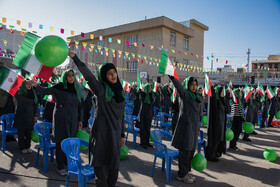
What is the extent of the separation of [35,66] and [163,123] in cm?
537

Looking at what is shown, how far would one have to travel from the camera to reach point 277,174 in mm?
4793

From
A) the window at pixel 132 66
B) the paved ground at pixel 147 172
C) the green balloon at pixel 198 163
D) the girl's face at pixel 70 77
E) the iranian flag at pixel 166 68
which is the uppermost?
the window at pixel 132 66

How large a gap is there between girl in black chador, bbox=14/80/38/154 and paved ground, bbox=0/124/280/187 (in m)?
0.30

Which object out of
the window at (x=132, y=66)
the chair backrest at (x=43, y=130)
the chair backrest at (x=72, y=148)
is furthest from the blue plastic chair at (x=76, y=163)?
the window at (x=132, y=66)

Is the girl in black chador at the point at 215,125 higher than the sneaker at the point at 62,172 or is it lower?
higher

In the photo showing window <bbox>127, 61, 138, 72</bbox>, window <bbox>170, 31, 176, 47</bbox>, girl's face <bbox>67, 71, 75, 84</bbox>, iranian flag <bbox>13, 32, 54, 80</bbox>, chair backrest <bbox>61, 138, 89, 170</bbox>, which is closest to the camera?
iranian flag <bbox>13, 32, 54, 80</bbox>

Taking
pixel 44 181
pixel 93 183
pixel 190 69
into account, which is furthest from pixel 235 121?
pixel 190 69

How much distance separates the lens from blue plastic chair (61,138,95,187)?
2.97 metres

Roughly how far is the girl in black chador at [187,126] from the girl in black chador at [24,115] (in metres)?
3.65

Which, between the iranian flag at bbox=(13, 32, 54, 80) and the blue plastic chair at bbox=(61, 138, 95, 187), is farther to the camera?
the blue plastic chair at bbox=(61, 138, 95, 187)

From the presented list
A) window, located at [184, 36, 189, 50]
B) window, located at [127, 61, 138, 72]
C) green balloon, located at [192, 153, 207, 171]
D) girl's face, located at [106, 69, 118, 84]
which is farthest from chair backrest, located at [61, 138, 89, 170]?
window, located at [184, 36, 189, 50]

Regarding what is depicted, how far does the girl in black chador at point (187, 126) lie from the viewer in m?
3.88

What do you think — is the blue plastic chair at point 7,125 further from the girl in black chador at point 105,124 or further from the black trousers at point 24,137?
the girl in black chador at point 105,124

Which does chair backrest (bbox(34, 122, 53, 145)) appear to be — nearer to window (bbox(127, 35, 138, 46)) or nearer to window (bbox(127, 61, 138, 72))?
window (bbox(127, 61, 138, 72))
